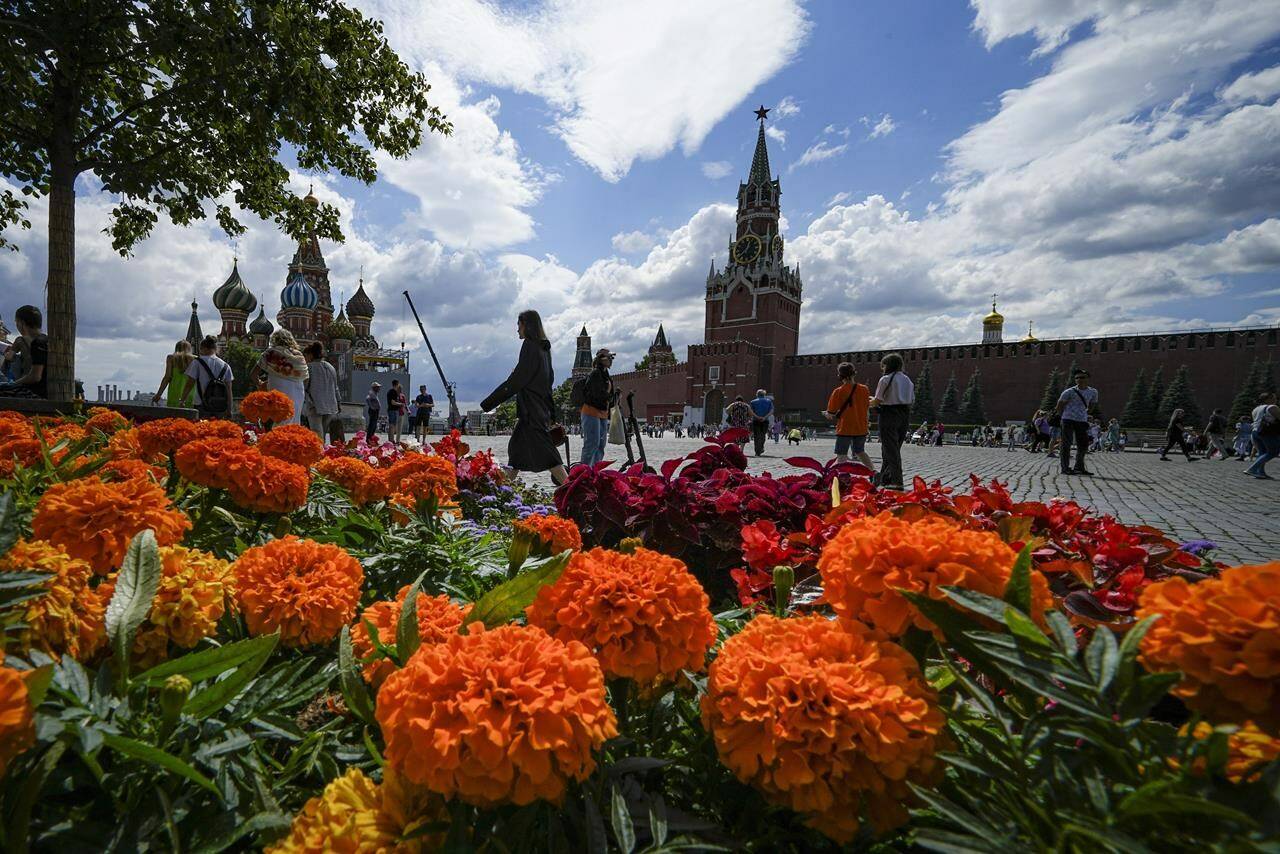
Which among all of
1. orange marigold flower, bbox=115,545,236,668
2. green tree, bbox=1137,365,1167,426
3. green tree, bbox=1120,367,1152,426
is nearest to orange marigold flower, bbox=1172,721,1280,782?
orange marigold flower, bbox=115,545,236,668

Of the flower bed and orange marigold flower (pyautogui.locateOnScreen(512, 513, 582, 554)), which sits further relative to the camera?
orange marigold flower (pyautogui.locateOnScreen(512, 513, 582, 554))

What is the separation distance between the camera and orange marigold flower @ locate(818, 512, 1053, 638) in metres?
0.91

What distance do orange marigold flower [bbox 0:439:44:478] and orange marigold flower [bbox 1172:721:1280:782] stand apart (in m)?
3.06

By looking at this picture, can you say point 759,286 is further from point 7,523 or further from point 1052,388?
point 7,523

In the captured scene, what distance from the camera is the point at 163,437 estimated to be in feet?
7.98

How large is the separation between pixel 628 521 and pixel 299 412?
564 centimetres

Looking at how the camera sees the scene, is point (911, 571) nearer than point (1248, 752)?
No

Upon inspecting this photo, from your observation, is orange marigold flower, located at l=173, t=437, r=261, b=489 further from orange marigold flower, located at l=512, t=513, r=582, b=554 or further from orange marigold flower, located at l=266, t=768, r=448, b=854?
orange marigold flower, located at l=266, t=768, r=448, b=854

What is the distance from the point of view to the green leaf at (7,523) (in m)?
0.84

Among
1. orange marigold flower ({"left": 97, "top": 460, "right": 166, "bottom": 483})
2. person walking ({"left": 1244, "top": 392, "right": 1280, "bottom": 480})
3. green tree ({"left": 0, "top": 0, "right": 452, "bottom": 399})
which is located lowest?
person walking ({"left": 1244, "top": 392, "right": 1280, "bottom": 480})

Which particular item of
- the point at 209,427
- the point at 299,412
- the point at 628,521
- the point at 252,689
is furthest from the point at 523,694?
the point at 299,412

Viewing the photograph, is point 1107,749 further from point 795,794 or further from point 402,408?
point 402,408

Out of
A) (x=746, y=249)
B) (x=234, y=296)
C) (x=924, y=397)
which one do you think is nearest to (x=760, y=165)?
(x=746, y=249)

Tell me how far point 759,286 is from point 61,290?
58763 millimetres
